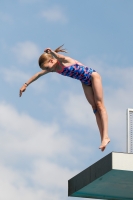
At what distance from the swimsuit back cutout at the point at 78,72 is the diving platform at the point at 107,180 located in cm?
160

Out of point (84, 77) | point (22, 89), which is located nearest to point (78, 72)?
point (84, 77)

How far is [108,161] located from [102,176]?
0.66m

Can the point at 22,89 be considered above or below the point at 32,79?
below

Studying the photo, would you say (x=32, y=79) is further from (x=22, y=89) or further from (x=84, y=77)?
(x=84, y=77)

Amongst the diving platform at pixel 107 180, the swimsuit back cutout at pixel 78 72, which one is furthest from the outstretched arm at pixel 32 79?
the diving platform at pixel 107 180

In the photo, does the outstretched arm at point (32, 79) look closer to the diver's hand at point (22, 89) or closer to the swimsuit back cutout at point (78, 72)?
the diver's hand at point (22, 89)

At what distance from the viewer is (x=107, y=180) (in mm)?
14008

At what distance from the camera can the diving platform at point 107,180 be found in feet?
42.2

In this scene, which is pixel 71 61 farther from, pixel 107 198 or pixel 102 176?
pixel 107 198

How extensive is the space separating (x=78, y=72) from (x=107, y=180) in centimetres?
291

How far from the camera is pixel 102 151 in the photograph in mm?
12094

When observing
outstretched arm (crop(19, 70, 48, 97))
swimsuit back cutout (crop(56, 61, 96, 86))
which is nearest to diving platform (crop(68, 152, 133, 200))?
swimsuit back cutout (crop(56, 61, 96, 86))

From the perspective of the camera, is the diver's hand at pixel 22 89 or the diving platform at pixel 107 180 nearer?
the diver's hand at pixel 22 89

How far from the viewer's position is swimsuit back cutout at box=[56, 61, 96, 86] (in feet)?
40.0
